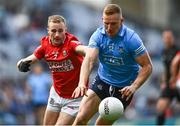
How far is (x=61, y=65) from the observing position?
10555 mm

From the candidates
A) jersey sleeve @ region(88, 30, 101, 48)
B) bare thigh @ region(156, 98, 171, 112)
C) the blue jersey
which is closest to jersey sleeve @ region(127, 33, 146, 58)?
the blue jersey

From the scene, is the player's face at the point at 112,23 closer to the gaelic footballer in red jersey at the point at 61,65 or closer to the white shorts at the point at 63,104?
the gaelic footballer in red jersey at the point at 61,65

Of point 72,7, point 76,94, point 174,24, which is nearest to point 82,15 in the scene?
point 72,7

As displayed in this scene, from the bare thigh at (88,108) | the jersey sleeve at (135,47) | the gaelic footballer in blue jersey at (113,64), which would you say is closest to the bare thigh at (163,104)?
the gaelic footballer in blue jersey at (113,64)

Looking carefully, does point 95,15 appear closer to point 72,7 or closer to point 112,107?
point 72,7

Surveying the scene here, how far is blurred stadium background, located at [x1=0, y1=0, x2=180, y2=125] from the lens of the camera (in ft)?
65.7

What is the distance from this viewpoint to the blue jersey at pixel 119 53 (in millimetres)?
9805

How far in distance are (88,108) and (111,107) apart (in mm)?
559

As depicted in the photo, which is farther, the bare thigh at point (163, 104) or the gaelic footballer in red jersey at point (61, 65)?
the bare thigh at point (163, 104)

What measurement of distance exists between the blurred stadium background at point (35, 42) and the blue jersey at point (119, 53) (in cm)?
927

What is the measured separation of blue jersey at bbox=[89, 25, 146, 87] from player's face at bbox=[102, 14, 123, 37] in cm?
11

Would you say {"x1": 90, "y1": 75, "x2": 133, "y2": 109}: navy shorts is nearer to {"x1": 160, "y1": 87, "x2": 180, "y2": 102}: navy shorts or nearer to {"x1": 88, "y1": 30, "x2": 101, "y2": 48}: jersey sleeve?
{"x1": 88, "y1": 30, "x2": 101, "y2": 48}: jersey sleeve

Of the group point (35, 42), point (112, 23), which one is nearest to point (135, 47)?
point (112, 23)

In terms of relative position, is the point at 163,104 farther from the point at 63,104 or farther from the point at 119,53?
the point at 119,53
